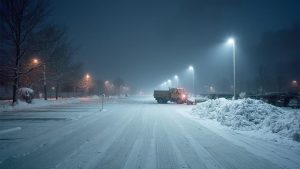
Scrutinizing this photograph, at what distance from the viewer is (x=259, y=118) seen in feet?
55.1

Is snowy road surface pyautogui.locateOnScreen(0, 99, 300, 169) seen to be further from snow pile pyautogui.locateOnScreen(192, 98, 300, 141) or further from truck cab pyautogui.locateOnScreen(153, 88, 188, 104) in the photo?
truck cab pyautogui.locateOnScreen(153, 88, 188, 104)

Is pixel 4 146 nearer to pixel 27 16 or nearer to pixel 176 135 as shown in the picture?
pixel 176 135

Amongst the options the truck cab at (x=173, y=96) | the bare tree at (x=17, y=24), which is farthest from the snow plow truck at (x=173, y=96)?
the bare tree at (x=17, y=24)

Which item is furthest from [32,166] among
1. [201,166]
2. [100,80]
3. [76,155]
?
[100,80]

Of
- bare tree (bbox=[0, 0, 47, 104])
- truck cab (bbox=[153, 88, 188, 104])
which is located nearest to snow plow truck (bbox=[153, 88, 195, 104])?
truck cab (bbox=[153, 88, 188, 104])

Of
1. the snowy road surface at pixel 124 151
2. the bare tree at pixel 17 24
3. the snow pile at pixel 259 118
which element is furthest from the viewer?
the bare tree at pixel 17 24

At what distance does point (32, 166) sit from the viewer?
816 centimetres

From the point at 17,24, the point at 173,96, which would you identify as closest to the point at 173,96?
the point at 173,96

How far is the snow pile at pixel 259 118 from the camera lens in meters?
13.3

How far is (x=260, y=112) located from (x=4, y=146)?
1302 cm

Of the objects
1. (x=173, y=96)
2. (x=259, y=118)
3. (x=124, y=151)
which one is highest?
(x=173, y=96)

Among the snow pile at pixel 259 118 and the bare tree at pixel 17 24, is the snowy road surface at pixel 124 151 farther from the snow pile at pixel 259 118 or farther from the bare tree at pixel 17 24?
the bare tree at pixel 17 24

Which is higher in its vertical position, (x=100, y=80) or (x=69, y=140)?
(x=100, y=80)

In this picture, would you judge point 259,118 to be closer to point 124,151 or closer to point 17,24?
point 124,151
